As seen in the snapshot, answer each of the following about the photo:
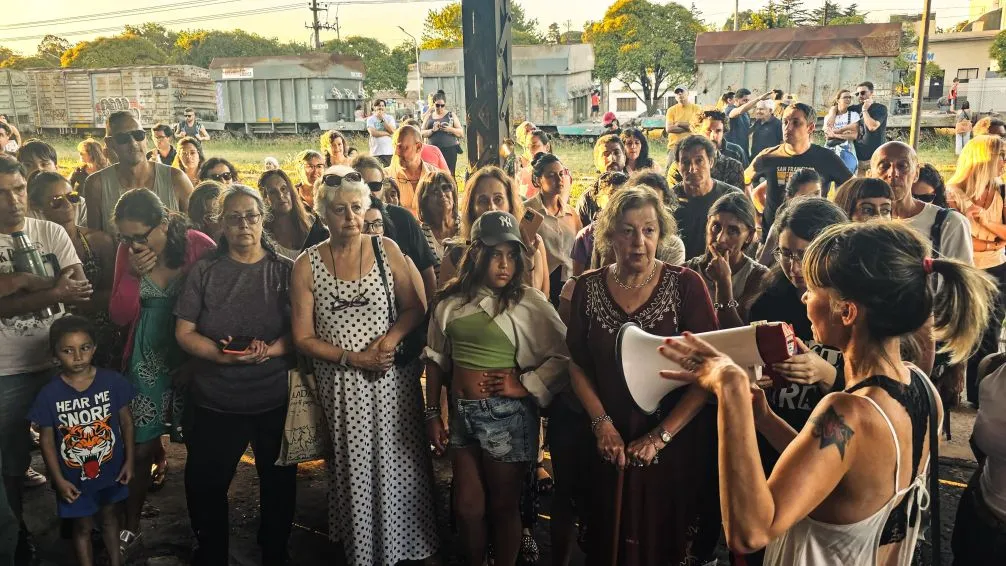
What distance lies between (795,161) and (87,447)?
521 cm

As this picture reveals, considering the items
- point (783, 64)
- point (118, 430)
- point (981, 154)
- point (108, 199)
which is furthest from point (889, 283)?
point (783, 64)

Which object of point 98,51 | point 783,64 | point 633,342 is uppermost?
point 98,51

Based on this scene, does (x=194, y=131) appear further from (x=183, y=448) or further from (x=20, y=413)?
(x=20, y=413)

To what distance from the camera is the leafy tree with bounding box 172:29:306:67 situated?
6322cm

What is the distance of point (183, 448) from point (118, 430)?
66.8 inches

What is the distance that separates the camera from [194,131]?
15562 mm

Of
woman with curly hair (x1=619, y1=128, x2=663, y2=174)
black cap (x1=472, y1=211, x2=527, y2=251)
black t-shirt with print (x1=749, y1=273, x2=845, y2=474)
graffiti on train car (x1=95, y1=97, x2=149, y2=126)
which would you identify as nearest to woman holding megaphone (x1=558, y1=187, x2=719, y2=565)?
black t-shirt with print (x1=749, y1=273, x2=845, y2=474)

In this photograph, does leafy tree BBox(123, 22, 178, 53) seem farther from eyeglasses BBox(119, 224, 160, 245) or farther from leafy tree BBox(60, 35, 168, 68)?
eyeglasses BBox(119, 224, 160, 245)

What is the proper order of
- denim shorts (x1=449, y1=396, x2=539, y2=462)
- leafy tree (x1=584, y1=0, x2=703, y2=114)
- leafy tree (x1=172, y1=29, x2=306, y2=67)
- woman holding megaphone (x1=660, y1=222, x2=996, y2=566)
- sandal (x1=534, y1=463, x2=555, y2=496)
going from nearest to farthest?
1. woman holding megaphone (x1=660, y1=222, x2=996, y2=566)
2. denim shorts (x1=449, y1=396, x2=539, y2=462)
3. sandal (x1=534, y1=463, x2=555, y2=496)
4. leafy tree (x1=584, y1=0, x2=703, y2=114)
5. leafy tree (x1=172, y1=29, x2=306, y2=67)

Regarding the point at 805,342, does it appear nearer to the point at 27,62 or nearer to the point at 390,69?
the point at 390,69

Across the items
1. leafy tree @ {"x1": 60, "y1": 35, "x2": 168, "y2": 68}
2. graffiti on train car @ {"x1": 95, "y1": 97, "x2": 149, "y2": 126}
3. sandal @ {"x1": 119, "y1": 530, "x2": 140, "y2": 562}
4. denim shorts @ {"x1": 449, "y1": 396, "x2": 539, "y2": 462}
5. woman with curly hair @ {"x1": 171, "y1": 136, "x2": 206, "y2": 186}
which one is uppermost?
leafy tree @ {"x1": 60, "y1": 35, "x2": 168, "y2": 68}

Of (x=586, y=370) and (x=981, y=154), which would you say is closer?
(x=586, y=370)

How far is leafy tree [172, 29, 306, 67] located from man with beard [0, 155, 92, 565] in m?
63.9

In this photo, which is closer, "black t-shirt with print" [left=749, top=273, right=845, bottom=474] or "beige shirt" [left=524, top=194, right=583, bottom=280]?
"black t-shirt with print" [left=749, top=273, right=845, bottom=474]
